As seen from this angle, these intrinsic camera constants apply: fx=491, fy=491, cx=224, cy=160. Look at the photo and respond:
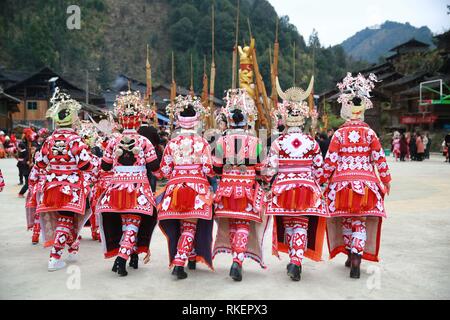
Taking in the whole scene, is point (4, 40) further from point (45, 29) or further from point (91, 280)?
point (91, 280)

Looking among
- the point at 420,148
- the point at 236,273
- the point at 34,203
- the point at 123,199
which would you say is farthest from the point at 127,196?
the point at 420,148

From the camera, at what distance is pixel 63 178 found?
530 cm

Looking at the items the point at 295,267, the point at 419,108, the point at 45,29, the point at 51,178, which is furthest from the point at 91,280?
the point at 45,29

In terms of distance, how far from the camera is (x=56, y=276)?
16.2 feet

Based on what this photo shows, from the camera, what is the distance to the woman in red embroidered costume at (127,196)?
5.02 meters

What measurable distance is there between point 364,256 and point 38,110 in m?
42.2

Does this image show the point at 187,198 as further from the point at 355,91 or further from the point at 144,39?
the point at 144,39

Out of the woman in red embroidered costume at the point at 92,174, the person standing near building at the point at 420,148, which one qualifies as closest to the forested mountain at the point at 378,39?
the person standing near building at the point at 420,148

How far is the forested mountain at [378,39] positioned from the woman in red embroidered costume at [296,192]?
158953 mm

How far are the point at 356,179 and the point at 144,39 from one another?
100 metres

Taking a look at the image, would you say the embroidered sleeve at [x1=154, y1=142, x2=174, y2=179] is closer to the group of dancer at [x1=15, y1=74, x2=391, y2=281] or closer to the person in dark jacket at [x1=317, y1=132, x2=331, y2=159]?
the group of dancer at [x1=15, y1=74, x2=391, y2=281]

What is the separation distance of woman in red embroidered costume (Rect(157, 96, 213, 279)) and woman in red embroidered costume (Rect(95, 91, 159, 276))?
0.21m

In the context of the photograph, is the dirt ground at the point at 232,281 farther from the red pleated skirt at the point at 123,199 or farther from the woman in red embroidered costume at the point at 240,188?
the red pleated skirt at the point at 123,199

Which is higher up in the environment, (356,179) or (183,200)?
(356,179)
